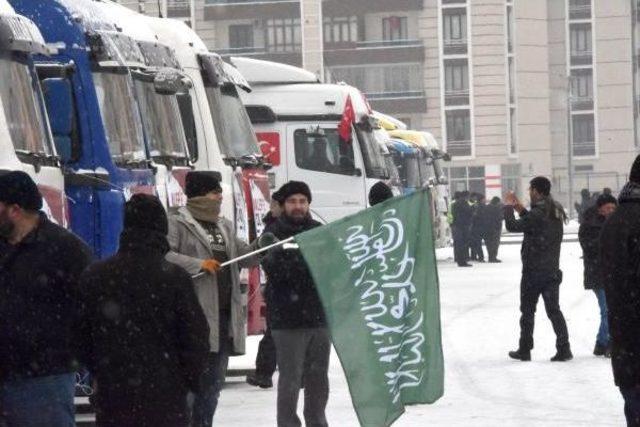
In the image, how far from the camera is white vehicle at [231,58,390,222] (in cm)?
2559

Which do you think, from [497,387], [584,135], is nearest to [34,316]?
[497,387]

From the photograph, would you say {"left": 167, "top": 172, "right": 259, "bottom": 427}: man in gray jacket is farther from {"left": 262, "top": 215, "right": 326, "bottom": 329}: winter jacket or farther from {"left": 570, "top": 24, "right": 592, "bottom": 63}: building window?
{"left": 570, "top": 24, "right": 592, "bottom": 63}: building window

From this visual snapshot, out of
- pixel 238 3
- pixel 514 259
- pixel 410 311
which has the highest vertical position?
pixel 238 3

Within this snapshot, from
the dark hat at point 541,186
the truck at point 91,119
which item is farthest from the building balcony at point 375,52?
the truck at point 91,119

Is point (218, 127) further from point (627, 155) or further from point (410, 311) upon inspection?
point (627, 155)

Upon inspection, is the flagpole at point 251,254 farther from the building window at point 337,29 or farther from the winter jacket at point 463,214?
the building window at point 337,29

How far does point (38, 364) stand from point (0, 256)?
50 cm

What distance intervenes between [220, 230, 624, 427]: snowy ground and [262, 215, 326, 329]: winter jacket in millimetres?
2062

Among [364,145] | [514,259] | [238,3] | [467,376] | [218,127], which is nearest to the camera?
[467,376]

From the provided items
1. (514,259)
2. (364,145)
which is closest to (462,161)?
(514,259)

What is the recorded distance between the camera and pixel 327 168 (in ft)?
87.8

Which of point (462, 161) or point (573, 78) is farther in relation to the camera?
point (573, 78)

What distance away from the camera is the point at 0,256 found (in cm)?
771

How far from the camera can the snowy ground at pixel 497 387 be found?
41.7ft
